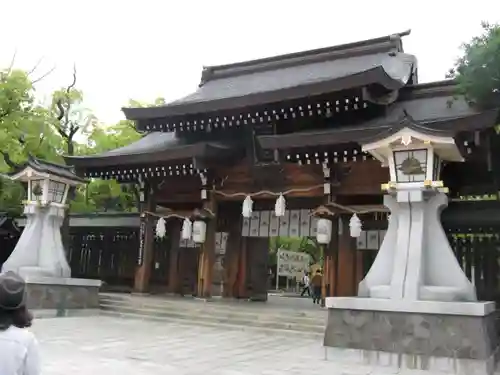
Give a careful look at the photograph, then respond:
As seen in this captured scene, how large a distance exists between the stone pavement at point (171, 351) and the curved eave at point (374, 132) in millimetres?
3840

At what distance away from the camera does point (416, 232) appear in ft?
27.5

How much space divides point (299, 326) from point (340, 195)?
11.6 feet

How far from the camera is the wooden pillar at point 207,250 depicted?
14.2 m

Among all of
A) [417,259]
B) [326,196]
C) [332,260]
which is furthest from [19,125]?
[417,259]

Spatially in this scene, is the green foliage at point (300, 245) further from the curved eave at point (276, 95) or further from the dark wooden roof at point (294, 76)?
the curved eave at point (276, 95)

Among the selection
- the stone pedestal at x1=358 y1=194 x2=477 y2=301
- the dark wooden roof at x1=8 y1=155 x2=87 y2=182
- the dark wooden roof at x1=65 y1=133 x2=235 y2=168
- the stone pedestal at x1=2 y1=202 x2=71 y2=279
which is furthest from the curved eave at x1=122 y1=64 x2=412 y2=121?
the stone pedestal at x1=358 y1=194 x2=477 y2=301

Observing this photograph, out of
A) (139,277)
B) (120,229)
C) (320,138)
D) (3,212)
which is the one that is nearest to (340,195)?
(320,138)

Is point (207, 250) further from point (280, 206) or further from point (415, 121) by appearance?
point (415, 121)

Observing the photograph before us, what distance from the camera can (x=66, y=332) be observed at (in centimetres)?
1031

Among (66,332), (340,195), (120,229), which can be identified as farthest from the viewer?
(120,229)

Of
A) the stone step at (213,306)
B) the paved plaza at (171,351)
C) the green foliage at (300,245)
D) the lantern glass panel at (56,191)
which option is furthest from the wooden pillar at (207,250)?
the green foliage at (300,245)

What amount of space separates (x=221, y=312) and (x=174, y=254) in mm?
4311

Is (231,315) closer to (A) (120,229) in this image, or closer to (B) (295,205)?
(B) (295,205)

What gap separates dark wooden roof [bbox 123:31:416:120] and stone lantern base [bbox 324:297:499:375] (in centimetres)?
633
